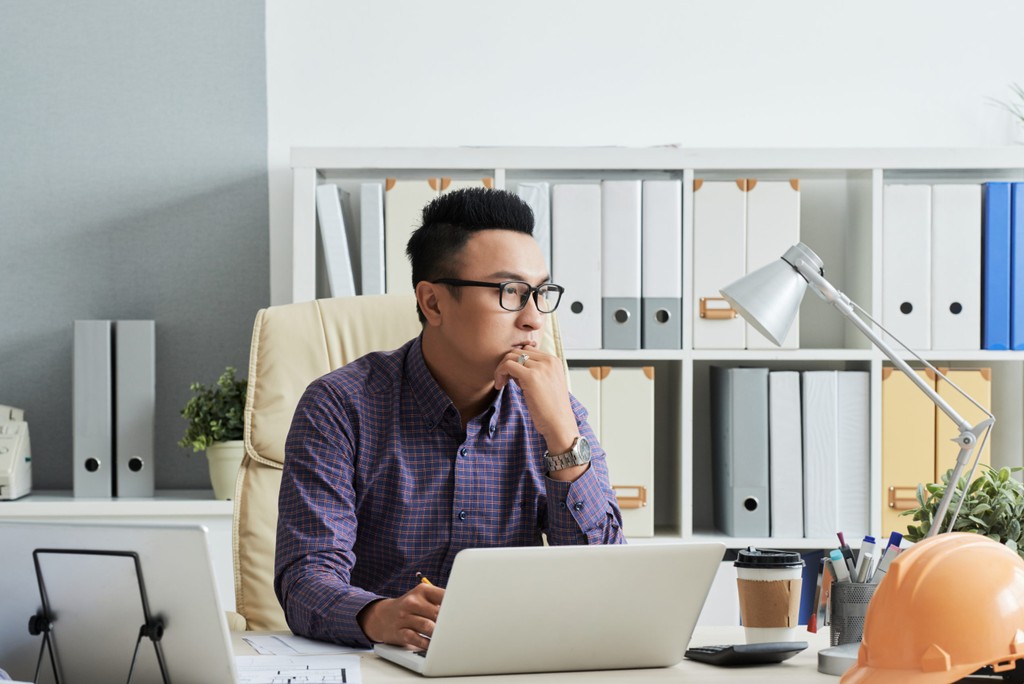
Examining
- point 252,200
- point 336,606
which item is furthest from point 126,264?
point 336,606

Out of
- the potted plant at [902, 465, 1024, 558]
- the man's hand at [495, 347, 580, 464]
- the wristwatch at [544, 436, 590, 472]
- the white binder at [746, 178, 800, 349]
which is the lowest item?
the potted plant at [902, 465, 1024, 558]

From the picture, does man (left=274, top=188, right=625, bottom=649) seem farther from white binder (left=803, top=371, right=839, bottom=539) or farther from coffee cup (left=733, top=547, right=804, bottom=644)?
white binder (left=803, top=371, right=839, bottom=539)

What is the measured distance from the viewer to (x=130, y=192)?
2.50 meters

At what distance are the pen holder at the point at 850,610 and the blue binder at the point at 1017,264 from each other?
1.44 meters

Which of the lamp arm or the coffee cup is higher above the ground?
the lamp arm

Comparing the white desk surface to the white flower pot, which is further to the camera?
the white flower pot

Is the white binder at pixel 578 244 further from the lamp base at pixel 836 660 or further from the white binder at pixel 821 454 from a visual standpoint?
the lamp base at pixel 836 660

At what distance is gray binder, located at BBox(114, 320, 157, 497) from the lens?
2305mm

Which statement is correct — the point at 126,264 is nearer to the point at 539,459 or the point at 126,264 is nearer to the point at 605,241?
the point at 605,241

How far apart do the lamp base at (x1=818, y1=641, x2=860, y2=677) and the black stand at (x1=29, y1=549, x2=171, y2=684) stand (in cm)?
61

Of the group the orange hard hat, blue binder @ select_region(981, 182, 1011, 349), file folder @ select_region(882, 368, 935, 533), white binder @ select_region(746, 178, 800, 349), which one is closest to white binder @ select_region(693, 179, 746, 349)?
white binder @ select_region(746, 178, 800, 349)

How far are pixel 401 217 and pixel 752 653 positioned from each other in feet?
4.72

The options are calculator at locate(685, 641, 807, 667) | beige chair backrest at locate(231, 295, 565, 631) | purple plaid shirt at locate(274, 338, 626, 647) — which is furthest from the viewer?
beige chair backrest at locate(231, 295, 565, 631)

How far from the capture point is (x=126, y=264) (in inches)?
98.3
